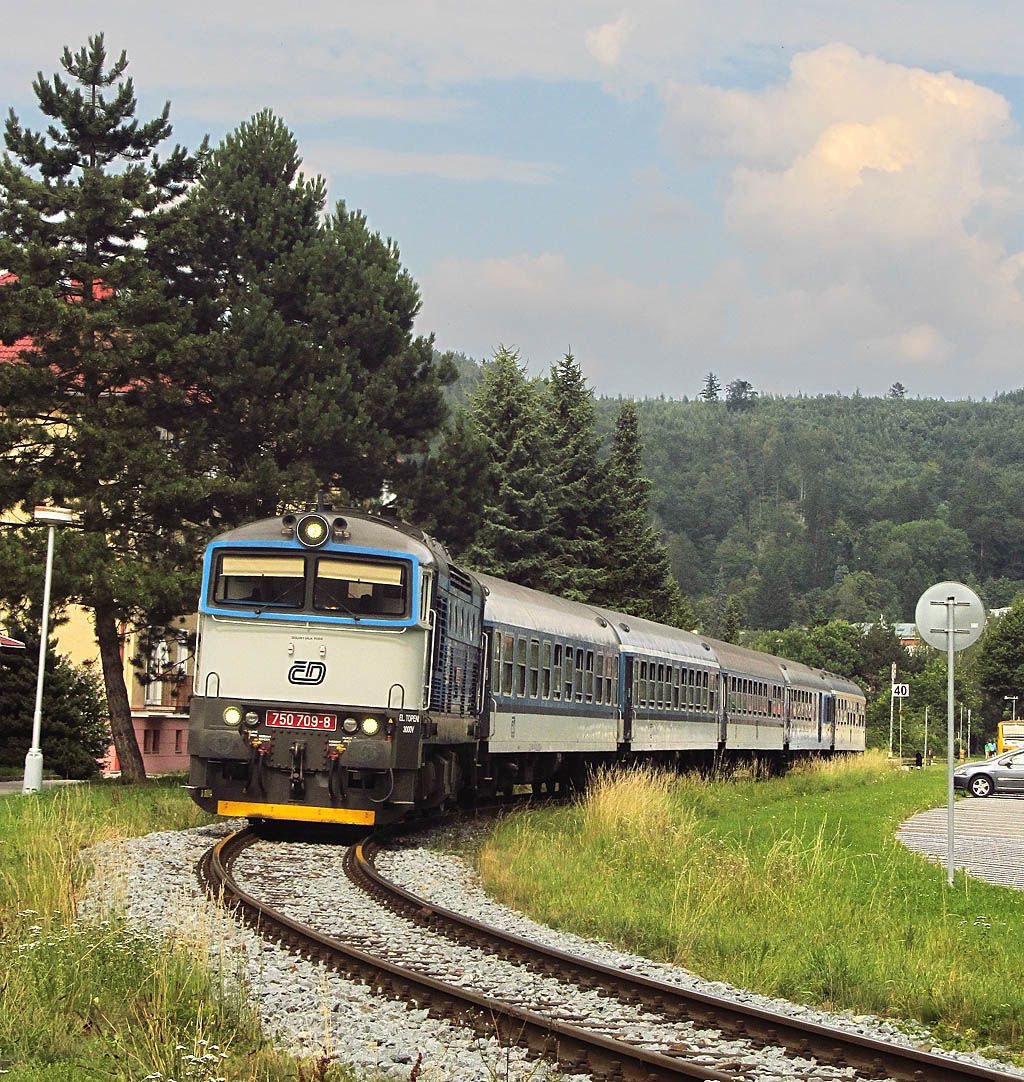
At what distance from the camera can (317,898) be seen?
43.4ft

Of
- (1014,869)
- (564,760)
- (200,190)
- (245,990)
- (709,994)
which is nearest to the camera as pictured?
(245,990)

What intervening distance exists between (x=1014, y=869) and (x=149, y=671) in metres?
19.4

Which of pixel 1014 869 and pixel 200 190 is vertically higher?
pixel 200 190

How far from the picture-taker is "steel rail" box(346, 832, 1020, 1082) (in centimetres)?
801

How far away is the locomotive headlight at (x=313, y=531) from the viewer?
1689 cm

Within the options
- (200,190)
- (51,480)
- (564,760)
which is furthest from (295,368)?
(564,760)

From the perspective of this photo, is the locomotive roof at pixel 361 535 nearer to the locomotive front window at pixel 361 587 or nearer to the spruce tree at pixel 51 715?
the locomotive front window at pixel 361 587

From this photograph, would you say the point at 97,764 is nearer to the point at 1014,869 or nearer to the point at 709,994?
the point at 1014,869

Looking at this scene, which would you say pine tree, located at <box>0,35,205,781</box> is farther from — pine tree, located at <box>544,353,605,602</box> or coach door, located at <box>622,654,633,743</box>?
pine tree, located at <box>544,353,605,602</box>

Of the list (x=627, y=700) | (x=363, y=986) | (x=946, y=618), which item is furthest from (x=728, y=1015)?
(x=627, y=700)

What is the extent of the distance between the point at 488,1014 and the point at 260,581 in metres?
9.02

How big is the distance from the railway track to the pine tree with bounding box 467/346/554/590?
145ft

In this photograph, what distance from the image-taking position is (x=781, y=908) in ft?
42.8

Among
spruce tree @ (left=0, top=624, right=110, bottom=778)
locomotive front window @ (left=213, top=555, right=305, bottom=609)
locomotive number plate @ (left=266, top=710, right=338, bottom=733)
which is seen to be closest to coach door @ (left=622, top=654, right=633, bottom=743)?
spruce tree @ (left=0, top=624, right=110, bottom=778)
